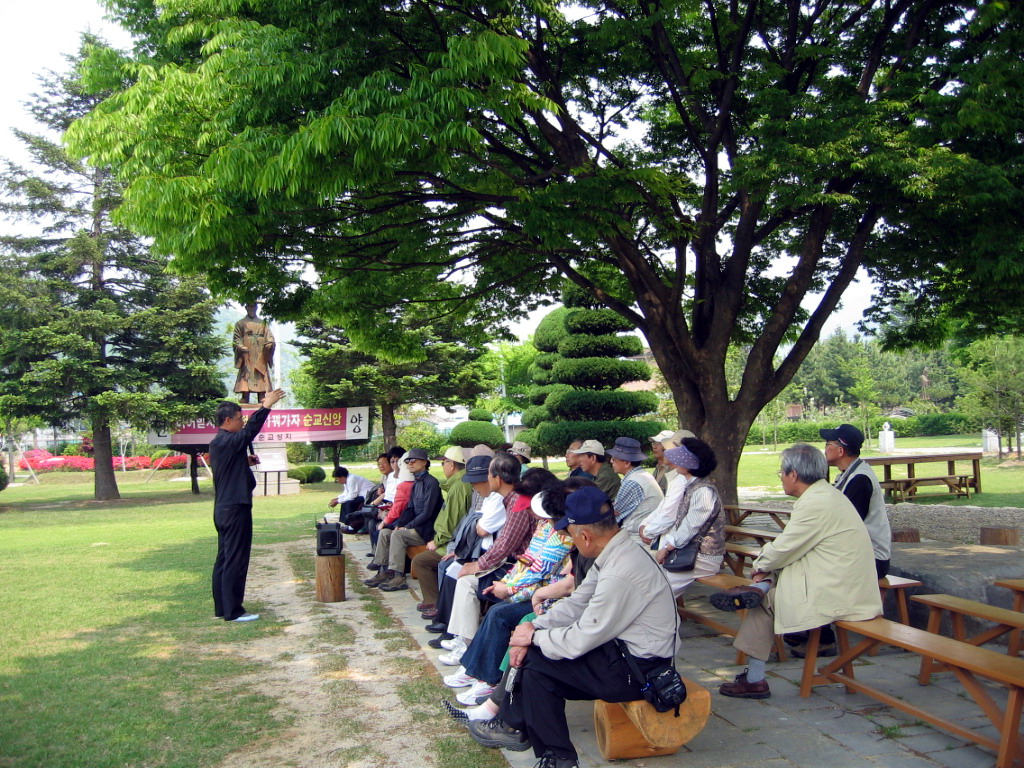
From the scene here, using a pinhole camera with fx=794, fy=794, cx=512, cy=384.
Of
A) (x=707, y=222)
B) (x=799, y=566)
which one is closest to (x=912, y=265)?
(x=707, y=222)

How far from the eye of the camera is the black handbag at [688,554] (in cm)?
557

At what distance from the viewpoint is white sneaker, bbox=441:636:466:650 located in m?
5.95

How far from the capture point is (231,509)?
7438 mm

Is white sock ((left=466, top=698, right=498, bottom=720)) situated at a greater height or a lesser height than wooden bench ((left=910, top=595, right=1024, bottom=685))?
lesser

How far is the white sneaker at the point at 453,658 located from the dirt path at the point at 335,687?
0.48 feet

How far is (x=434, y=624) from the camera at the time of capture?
6625 mm

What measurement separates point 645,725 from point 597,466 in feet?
13.7

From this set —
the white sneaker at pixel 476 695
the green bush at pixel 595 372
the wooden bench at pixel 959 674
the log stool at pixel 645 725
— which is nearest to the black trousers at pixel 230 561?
the white sneaker at pixel 476 695

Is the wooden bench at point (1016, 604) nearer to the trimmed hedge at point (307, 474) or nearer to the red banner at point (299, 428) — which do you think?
the red banner at point (299, 428)

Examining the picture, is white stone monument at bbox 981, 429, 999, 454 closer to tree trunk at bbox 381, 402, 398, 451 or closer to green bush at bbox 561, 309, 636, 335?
green bush at bbox 561, 309, 636, 335

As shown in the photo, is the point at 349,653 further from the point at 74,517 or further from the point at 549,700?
the point at 74,517

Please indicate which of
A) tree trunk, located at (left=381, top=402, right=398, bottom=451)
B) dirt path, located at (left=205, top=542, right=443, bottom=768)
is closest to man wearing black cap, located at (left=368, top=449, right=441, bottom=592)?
dirt path, located at (left=205, top=542, right=443, bottom=768)

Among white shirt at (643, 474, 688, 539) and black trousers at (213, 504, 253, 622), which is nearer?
white shirt at (643, 474, 688, 539)

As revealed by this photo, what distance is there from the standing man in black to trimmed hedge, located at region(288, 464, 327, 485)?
21.9 metres
